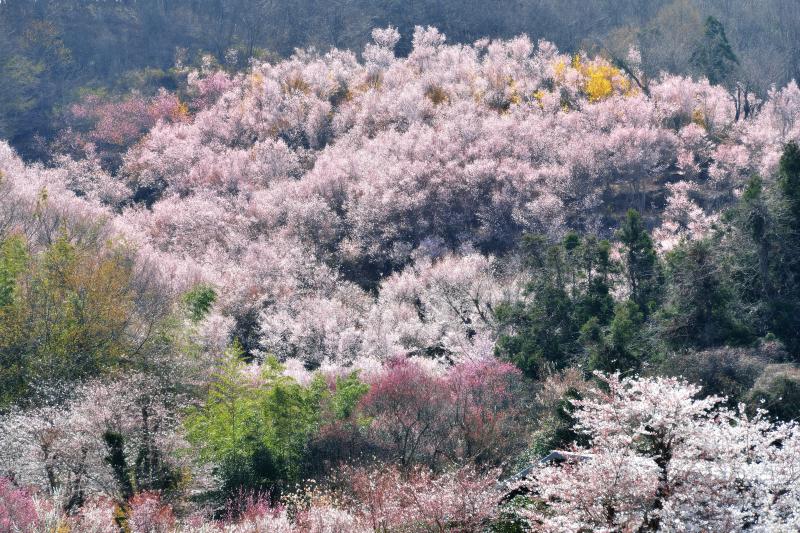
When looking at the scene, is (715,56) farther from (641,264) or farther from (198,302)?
(198,302)

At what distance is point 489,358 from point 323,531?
15.8 m

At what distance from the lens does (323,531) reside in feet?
49.4

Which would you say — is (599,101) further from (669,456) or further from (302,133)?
(669,456)

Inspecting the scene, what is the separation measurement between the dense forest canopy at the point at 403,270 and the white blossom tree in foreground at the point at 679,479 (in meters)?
0.04

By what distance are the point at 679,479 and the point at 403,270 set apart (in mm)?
32543

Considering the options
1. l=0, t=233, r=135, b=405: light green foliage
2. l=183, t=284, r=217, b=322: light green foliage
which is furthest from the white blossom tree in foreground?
l=183, t=284, r=217, b=322: light green foliage

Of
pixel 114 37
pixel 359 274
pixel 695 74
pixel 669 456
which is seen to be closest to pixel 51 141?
pixel 114 37

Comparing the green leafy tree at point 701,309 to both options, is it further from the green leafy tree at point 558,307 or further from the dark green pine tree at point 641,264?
the dark green pine tree at point 641,264

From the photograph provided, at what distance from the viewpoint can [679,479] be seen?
35.8ft

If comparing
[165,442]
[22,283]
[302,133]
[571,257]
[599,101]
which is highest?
[599,101]

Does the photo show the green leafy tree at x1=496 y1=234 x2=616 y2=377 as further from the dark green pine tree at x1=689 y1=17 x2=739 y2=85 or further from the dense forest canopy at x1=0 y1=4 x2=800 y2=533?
the dark green pine tree at x1=689 y1=17 x2=739 y2=85

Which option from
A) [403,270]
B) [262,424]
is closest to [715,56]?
[403,270]

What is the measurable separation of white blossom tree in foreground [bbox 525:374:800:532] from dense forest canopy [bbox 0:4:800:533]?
0.15 ft

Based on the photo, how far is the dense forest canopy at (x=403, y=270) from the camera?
1524 centimetres
